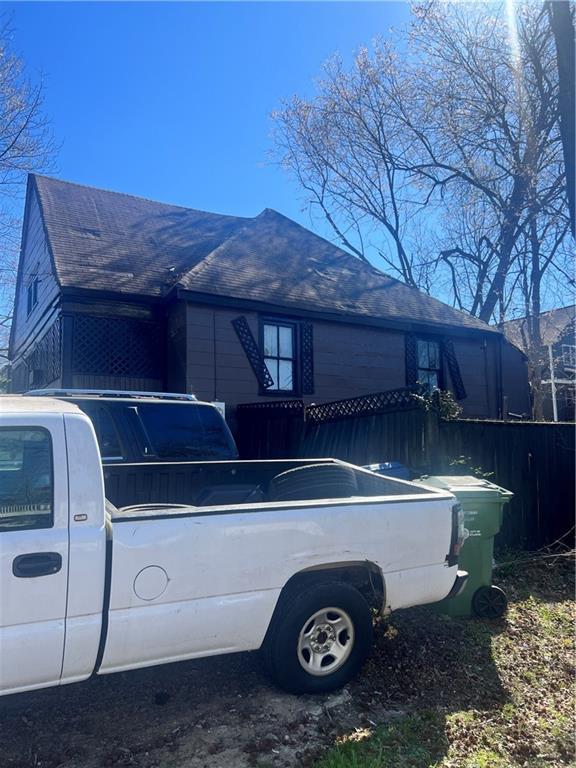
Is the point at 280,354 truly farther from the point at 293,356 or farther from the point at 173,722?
the point at 173,722

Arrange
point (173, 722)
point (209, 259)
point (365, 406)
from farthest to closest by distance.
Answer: point (209, 259)
point (365, 406)
point (173, 722)

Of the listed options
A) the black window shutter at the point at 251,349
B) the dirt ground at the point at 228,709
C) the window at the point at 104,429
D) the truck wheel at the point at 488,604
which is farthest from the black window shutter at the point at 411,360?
the dirt ground at the point at 228,709

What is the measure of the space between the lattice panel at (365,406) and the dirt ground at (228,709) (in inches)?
152

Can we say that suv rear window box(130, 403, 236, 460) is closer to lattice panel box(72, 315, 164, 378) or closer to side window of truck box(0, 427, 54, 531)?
side window of truck box(0, 427, 54, 531)

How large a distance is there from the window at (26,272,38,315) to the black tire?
40.9ft

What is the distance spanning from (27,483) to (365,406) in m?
6.36

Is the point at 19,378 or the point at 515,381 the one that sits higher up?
the point at 19,378

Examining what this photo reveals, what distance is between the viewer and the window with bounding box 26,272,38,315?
585 inches

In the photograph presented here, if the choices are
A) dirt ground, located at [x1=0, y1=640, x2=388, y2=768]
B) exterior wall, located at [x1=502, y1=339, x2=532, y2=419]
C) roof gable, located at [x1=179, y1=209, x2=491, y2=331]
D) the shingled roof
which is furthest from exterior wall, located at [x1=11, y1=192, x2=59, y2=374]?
exterior wall, located at [x1=502, y1=339, x2=532, y2=419]

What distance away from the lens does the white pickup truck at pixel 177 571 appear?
2715 millimetres

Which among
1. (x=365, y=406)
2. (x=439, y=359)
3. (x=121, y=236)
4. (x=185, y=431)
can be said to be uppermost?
(x=121, y=236)

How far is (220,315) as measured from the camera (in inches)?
448

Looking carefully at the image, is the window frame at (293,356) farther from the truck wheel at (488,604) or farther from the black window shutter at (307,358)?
the truck wheel at (488,604)

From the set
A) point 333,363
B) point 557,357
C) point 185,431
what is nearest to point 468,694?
point 185,431
